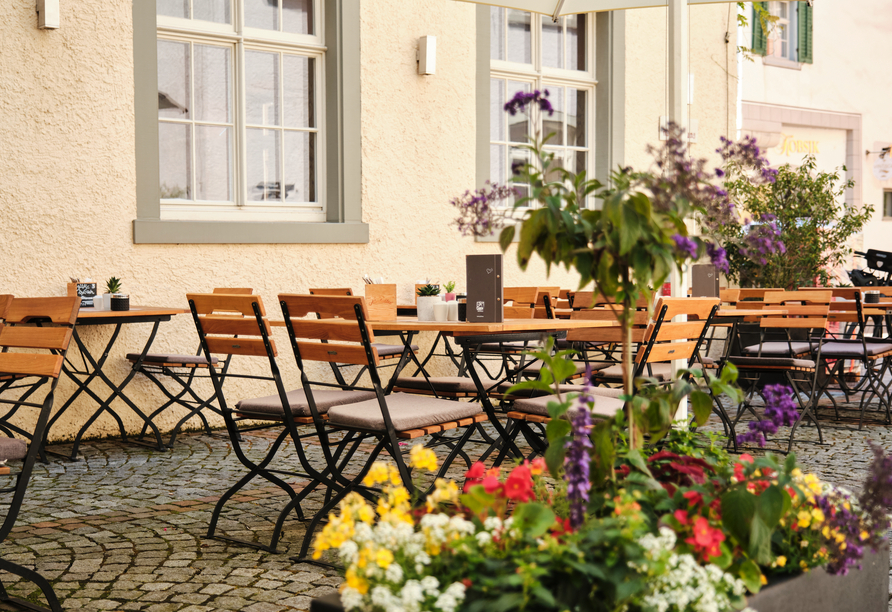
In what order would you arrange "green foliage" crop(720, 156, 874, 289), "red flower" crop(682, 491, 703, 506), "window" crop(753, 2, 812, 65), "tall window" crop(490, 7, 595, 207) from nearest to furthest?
"red flower" crop(682, 491, 703, 506), "tall window" crop(490, 7, 595, 207), "green foliage" crop(720, 156, 874, 289), "window" crop(753, 2, 812, 65)

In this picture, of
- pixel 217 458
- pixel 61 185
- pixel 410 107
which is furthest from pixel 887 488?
pixel 410 107

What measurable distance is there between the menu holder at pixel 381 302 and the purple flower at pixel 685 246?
2.73 m

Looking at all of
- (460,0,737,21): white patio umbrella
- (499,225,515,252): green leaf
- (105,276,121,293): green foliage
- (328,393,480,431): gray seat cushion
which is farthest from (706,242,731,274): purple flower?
(105,276,121,293): green foliage

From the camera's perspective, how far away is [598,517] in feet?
6.15

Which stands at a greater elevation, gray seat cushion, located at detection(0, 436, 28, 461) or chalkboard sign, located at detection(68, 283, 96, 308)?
chalkboard sign, located at detection(68, 283, 96, 308)

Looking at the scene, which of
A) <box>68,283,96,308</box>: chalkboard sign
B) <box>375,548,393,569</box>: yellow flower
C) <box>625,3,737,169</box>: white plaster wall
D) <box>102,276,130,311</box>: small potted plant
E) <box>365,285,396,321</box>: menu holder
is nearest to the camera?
<box>375,548,393,569</box>: yellow flower

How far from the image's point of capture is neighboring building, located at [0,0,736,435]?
5.92 meters

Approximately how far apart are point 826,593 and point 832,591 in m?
0.03

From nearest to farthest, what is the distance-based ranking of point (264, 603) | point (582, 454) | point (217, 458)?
point (582, 454)
point (264, 603)
point (217, 458)

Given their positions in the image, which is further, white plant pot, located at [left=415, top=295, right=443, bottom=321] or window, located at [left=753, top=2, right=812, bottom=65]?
window, located at [left=753, top=2, right=812, bottom=65]

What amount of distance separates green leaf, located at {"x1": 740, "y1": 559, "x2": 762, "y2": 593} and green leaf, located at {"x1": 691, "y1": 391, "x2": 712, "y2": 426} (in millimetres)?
334

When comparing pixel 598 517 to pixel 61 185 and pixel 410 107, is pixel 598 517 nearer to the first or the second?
pixel 61 185

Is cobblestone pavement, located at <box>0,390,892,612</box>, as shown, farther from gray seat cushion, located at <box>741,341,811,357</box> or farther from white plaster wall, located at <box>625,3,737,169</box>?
white plaster wall, located at <box>625,3,737,169</box>

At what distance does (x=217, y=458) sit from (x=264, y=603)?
256 centimetres
